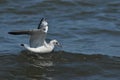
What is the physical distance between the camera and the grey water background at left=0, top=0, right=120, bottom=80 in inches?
551

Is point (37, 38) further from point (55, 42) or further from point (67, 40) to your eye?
point (67, 40)

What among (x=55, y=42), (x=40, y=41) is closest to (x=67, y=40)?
(x=55, y=42)

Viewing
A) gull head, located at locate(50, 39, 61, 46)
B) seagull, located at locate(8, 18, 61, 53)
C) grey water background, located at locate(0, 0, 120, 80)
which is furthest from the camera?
gull head, located at locate(50, 39, 61, 46)

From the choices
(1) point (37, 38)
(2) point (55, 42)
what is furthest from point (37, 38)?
(2) point (55, 42)

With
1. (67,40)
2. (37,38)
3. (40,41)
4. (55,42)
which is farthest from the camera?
(67,40)

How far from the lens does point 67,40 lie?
16.6 metres

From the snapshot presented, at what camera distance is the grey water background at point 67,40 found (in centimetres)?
1398

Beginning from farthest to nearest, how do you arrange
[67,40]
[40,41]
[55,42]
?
[67,40] < [55,42] < [40,41]

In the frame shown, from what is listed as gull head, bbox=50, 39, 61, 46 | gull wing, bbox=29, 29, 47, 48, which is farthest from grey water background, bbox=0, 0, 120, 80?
gull wing, bbox=29, 29, 47, 48

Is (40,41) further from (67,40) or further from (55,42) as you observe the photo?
(67,40)

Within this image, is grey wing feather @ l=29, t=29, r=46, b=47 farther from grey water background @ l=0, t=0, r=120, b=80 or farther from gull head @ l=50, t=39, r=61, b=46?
gull head @ l=50, t=39, r=61, b=46

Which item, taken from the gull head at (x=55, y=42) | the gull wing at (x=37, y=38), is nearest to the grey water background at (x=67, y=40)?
the gull head at (x=55, y=42)

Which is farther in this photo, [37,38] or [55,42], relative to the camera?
[55,42]

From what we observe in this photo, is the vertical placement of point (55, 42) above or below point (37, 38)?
below
